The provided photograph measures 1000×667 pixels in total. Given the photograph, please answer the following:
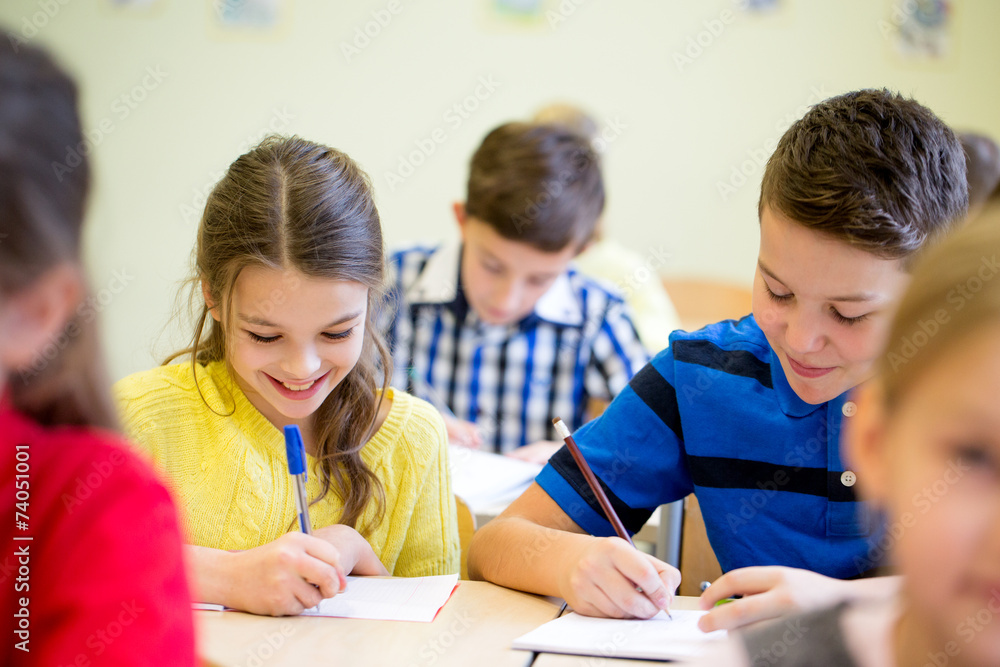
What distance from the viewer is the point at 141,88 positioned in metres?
3.82

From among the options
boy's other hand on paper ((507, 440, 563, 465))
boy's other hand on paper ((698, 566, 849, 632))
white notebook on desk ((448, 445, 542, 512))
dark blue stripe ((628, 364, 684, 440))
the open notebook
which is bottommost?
boy's other hand on paper ((507, 440, 563, 465))

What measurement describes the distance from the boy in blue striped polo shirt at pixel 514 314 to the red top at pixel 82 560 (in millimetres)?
1429

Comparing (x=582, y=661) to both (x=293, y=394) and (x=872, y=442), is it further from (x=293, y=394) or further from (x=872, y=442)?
(x=293, y=394)

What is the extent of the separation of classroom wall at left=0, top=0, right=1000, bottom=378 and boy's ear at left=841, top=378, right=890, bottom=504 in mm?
3007

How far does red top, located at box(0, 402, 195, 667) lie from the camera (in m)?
0.53

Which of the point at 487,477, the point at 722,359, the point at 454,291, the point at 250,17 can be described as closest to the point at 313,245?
the point at 722,359

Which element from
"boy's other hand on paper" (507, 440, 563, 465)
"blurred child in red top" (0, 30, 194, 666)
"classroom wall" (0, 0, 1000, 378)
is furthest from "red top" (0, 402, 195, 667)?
"classroom wall" (0, 0, 1000, 378)

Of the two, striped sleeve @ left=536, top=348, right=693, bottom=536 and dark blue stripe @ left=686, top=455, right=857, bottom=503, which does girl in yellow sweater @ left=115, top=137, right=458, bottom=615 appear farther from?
dark blue stripe @ left=686, top=455, right=857, bottom=503

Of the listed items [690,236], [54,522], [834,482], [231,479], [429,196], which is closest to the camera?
[54,522]

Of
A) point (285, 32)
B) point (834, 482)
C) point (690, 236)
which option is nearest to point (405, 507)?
point (834, 482)

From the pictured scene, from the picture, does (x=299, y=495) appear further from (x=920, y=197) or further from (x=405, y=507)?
(x=920, y=197)

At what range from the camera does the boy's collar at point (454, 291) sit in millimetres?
2121

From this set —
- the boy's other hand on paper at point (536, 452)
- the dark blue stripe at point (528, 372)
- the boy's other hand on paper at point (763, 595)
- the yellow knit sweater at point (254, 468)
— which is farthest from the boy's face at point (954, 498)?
the dark blue stripe at point (528, 372)

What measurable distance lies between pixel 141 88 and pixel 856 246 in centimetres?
360
